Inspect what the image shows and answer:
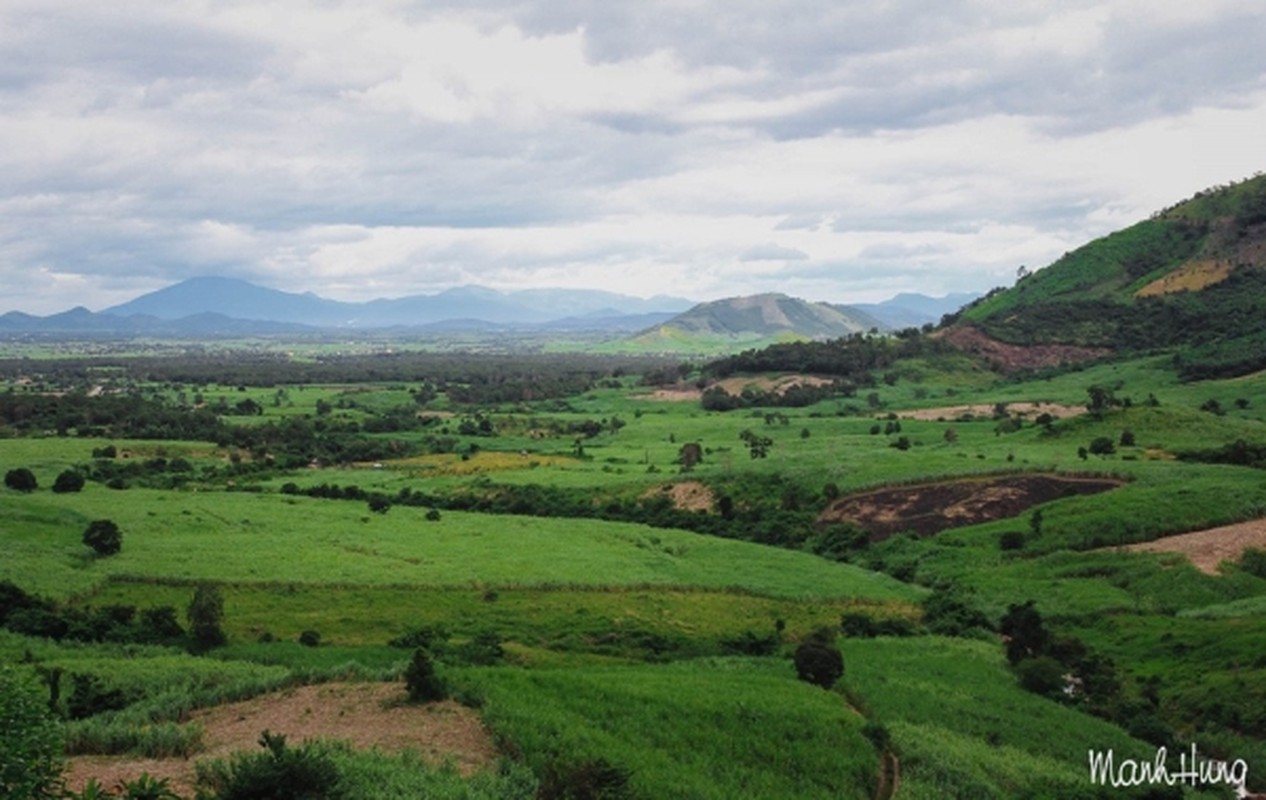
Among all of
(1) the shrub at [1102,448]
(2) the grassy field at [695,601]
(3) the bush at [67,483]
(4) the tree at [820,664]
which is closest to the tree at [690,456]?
(2) the grassy field at [695,601]

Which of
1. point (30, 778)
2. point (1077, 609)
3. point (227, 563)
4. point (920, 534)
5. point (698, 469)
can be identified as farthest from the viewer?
point (698, 469)

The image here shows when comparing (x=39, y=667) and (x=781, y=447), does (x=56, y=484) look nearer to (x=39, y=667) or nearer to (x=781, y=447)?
(x=39, y=667)

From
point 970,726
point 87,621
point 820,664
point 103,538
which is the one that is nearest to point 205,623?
point 87,621

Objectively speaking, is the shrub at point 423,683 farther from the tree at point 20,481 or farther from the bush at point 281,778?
the tree at point 20,481

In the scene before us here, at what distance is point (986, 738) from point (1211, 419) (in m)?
95.0

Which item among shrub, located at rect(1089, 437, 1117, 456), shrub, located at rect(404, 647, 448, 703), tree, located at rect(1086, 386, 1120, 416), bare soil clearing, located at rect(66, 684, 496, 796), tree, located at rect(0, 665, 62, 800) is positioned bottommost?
bare soil clearing, located at rect(66, 684, 496, 796)

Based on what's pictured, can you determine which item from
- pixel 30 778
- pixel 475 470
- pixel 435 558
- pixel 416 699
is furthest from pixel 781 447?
pixel 30 778

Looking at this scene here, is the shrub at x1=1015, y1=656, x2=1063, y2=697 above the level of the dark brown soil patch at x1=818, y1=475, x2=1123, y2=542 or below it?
below

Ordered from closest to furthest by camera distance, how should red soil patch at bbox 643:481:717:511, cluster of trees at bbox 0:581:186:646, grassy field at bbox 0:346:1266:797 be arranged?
1. grassy field at bbox 0:346:1266:797
2. cluster of trees at bbox 0:581:186:646
3. red soil patch at bbox 643:481:717:511

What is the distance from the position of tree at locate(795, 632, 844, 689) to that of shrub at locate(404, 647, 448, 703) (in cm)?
1665

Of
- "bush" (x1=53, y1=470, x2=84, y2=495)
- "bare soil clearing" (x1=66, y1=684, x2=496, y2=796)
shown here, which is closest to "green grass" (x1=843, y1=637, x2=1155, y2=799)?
"bare soil clearing" (x1=66, y1=684, x2=496, y2=796)

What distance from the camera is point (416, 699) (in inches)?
1362

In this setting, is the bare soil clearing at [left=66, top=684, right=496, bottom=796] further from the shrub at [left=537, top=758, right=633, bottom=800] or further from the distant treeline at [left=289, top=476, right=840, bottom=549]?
the distant treeline at [left=289, top=476, right=840, bottom=549]

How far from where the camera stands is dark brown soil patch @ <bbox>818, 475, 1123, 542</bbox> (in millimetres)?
89250
